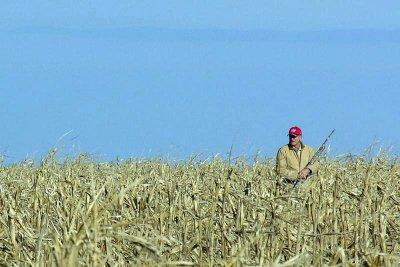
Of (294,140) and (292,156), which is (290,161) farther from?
(294,140)

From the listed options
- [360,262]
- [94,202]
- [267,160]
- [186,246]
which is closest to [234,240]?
[186,246]

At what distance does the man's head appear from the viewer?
16359mm

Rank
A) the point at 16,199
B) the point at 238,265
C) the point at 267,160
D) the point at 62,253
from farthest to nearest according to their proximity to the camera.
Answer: the point at 267,160, the point at 16,199, the point at 238,265, the point at 62,253

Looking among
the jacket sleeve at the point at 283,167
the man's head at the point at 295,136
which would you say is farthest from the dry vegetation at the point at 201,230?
the man's head at the point at 295,136

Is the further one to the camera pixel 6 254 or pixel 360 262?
pixel 6 254

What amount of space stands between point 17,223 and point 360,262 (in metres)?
2.48

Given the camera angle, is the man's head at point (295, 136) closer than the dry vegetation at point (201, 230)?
No

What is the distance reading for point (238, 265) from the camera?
5.00 meters

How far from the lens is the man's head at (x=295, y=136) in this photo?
53.7 feet

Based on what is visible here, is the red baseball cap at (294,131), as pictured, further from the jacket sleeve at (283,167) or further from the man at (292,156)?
the jacket sleeve at (283,167)

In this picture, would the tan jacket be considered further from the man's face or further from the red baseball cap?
the red baseball cap

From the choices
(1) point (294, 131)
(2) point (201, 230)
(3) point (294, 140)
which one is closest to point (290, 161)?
(3) point (294, 140)

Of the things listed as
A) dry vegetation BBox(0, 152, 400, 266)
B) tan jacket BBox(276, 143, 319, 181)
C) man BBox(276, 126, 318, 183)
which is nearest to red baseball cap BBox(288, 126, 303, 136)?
man BBox(276, 126, 318, 183)

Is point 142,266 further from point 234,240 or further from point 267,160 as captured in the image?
point 267,160
